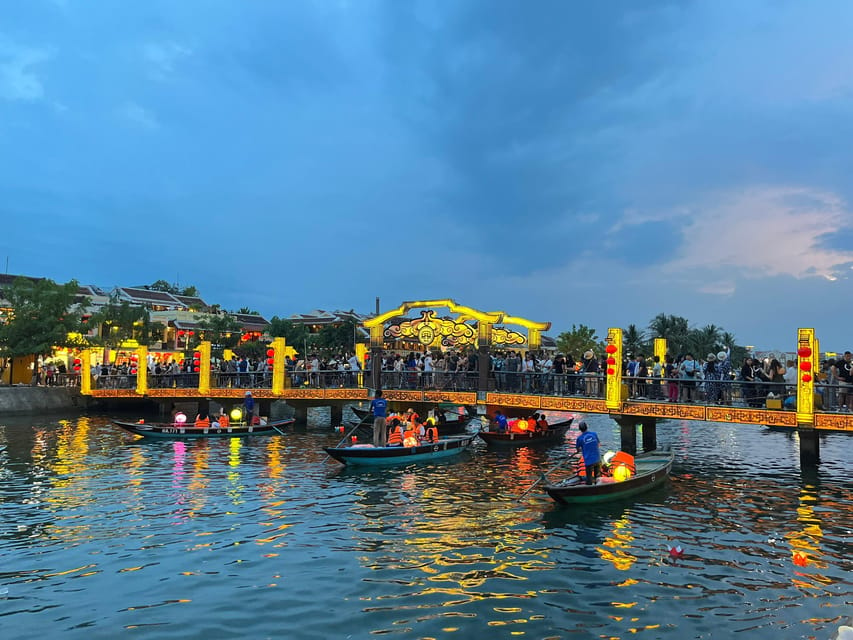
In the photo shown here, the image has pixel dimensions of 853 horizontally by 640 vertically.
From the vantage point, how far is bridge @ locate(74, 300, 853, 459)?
20891 mm

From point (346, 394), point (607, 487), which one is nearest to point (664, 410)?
point (607, 487)

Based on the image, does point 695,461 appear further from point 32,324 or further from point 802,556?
point 32,324

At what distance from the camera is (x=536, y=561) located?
12.0 m

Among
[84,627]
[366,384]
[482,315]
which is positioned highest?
[482,315]

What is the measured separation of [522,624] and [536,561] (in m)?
2.91

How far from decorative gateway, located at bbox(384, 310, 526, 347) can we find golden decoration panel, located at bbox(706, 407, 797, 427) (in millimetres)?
9223

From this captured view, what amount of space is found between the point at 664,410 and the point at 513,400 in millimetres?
6404

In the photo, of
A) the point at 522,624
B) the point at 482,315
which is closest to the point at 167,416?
the point at 482,315

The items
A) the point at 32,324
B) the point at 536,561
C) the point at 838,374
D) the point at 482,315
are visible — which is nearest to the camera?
the point at 536,561

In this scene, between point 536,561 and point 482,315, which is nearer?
point 536,561

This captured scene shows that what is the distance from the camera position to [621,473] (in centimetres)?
1680

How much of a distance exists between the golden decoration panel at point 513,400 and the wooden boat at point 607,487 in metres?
7.20

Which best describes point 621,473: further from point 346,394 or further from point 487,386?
point 346,394

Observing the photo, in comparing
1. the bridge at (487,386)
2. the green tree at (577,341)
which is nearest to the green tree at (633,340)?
the green tree at (577,341)
